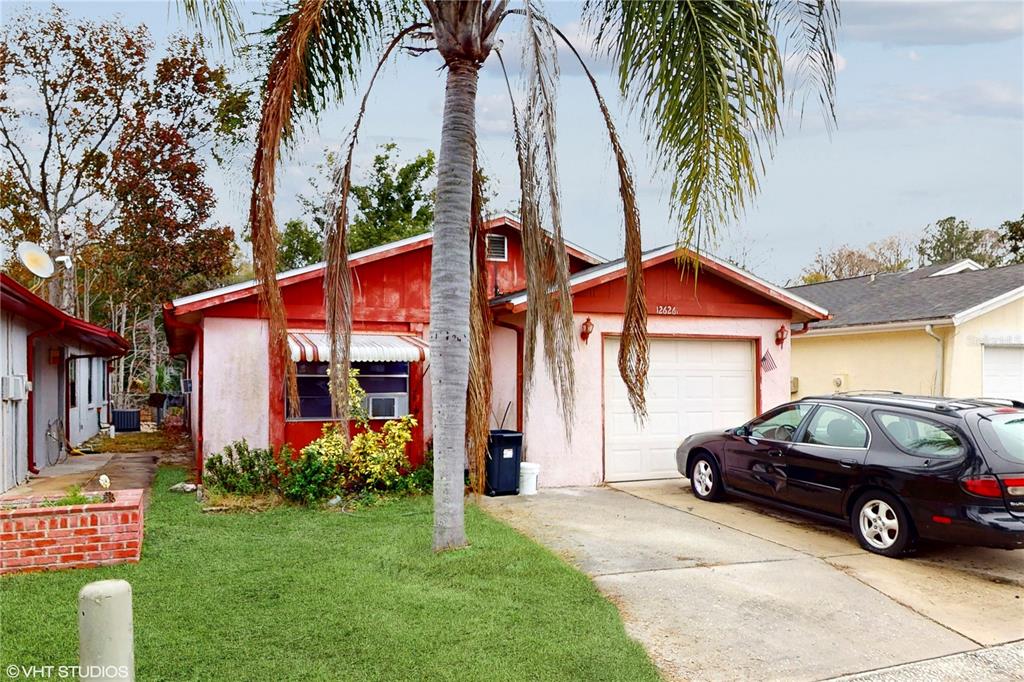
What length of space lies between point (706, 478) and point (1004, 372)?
31.5ft

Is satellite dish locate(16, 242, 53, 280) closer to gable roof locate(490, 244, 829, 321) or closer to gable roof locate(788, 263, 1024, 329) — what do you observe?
gable roof locate(490, 244, 829, 321)

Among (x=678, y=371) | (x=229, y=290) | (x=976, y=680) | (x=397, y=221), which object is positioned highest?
(x=397, y=221)

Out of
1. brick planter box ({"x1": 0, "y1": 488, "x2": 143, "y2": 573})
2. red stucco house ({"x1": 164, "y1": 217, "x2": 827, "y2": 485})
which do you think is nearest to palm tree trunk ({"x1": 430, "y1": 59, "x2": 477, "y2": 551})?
brick planter box ({"x1": 0, "y1": 488, "x2": 143, "y2": 573})

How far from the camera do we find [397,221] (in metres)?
30.6

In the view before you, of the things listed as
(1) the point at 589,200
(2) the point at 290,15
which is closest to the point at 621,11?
(1) the point at 589,200

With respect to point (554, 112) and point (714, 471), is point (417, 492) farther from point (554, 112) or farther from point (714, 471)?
point (554, 112)

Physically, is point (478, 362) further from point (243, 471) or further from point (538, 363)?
point (243, 471)

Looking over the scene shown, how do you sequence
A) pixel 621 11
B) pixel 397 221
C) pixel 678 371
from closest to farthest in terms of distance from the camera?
pixel 621 11 → pixel 678 371 → pixel 397 221

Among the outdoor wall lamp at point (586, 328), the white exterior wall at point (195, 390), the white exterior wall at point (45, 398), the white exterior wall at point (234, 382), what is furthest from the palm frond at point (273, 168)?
the white exterior wall at point (45, 398)

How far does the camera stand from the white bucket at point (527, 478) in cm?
1056

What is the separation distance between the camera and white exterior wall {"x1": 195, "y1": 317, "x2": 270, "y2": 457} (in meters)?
10.7

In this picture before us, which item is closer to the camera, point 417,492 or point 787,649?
point 787,649

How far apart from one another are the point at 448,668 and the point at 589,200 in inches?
180

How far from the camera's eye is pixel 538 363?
36.8 feet
